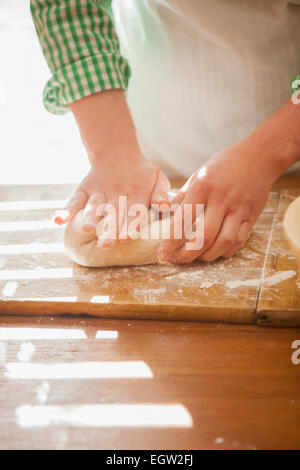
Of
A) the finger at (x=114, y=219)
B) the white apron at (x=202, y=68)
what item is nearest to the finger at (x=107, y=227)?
the finger at (x=114, y=219)

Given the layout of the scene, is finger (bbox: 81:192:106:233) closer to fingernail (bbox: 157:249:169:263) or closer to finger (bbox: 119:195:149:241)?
finger (bbox: 119:195:149:241)

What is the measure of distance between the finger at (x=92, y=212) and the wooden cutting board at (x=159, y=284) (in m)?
0.11

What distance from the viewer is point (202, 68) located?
131 cm

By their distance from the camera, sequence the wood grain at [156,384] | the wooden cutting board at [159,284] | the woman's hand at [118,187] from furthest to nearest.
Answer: the woman's hand at [118,187], the wooden cutting board at [159,284], the wood grain at [156,384]

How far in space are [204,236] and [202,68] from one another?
1.88 ft

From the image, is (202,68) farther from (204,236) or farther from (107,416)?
(107,416)

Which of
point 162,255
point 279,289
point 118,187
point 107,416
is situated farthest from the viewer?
point 118,187

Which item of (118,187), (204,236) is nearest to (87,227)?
(118,187)

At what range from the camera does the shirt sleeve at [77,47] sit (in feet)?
3.82

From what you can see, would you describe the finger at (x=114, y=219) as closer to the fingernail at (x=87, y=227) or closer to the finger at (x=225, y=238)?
the fingernail at (x=87, y=227)

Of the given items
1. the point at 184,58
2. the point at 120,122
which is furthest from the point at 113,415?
the point at 184,58

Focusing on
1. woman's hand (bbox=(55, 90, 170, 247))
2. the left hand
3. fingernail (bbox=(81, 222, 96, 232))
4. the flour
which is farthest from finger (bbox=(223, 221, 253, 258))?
fingernail (bbox=(81, 222, 96, 232))

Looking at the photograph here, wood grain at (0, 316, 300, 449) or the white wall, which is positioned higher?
the white wall

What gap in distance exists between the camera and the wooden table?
617mm
